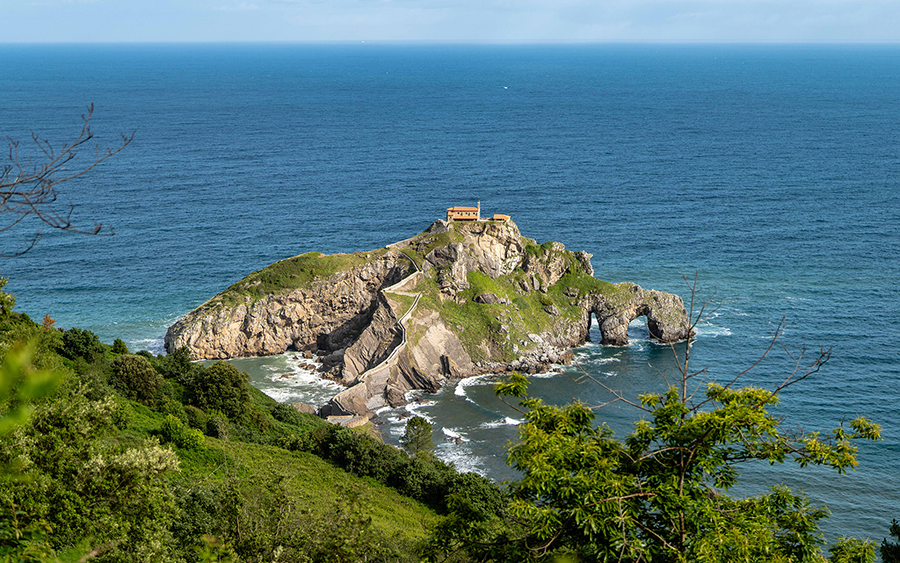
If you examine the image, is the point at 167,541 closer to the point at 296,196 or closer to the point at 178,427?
the point at 178,427

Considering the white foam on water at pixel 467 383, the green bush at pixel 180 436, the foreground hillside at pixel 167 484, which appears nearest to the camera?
the foreground hillside at pixel 167 484

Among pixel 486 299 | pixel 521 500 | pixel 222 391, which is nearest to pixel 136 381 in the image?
pixel 222 391

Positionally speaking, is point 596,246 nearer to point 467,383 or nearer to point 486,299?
point 486,299

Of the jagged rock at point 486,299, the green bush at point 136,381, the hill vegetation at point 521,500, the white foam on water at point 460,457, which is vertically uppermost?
the hill vegetation at point 521,500

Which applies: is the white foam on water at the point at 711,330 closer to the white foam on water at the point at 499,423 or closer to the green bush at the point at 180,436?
the white foam on water at the point at 499,423

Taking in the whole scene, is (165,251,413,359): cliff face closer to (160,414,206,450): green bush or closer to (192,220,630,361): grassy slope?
(192,220,630,361): grassy slope

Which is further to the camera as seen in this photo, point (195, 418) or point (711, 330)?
point (711, 330)

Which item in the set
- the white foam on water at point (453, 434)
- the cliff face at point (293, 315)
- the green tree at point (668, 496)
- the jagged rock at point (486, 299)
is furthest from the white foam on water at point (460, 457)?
the green tree at point (668, 496)
